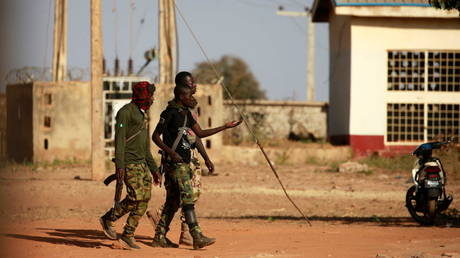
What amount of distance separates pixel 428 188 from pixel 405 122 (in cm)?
1560

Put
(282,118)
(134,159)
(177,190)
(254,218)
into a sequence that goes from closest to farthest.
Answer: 1. (134,159)
2. (177,190)
3. (254,218)
4. (282,118)

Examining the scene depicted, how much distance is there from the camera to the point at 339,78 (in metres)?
26.9

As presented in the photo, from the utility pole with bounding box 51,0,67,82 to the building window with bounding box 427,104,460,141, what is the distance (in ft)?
38.3

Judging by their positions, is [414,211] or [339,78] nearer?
[414,211]

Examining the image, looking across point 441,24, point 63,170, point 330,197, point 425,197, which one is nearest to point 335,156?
point 441,24

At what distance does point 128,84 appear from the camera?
24297 mm

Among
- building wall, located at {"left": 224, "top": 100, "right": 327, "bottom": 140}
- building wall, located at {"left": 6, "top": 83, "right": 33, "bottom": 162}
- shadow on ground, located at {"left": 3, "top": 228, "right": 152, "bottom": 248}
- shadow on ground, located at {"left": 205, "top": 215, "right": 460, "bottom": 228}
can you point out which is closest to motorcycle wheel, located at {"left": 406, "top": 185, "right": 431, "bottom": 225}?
shadow on ground, located at {"left": 205, "top": 215, "right": 460, "bottom": 228}

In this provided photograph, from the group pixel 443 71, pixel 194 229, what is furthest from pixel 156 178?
pixel 443 71

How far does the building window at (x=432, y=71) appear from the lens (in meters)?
24.7

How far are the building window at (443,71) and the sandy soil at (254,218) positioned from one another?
5373 millimetres

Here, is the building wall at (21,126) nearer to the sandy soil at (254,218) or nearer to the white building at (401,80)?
the sandy soil at (254,218)

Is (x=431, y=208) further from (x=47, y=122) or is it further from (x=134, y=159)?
(x=47, y=122)

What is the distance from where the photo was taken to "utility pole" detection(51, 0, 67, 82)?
2505 cm

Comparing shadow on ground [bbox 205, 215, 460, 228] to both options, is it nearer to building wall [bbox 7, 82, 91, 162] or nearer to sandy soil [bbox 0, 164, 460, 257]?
sandy soil [bbox 0, 164, 460, 257]
